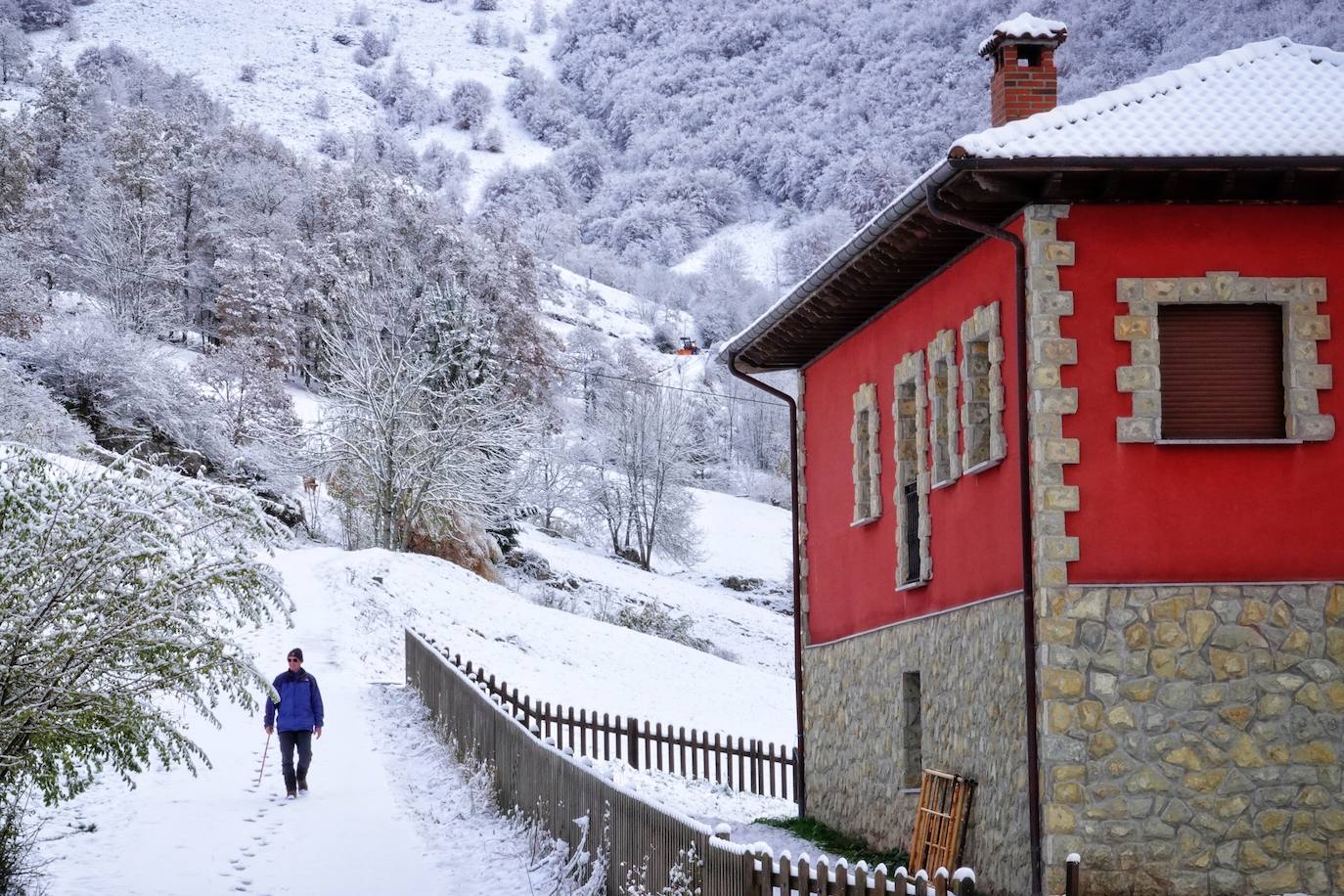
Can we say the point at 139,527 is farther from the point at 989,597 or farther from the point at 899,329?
the point at 899,329

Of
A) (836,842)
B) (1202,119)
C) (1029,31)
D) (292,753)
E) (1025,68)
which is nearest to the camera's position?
(1202,119)

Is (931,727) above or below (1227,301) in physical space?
below

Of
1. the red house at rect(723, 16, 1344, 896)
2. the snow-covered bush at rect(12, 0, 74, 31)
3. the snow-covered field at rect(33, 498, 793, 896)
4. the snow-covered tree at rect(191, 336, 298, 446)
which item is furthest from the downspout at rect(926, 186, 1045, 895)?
the snow-covered bush at rect(12, 0, 74, 31)

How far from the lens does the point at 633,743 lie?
21.8m

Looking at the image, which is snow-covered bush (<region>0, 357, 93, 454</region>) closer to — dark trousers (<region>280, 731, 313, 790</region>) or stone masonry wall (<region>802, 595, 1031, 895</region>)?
dark trousers (<region>280, 731, 313, 790</region>)

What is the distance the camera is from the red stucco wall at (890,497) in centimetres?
1302

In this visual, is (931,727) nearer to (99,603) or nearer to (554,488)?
(99,603)

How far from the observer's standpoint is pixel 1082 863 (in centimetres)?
1162

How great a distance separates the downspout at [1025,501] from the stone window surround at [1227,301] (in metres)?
0.78

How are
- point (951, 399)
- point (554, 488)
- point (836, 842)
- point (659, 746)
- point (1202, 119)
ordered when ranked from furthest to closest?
1. point (554, 488)
2. point (659, 746)
3. point (836, 842)
4. point (951, 399)
5. point (1202, 119)

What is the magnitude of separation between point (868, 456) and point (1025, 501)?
527 cm

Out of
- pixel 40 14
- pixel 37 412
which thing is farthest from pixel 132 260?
pixel 40 14

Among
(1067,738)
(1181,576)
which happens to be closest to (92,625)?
(1067,738)

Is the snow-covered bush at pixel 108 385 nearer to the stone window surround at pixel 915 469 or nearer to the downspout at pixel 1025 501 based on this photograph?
the stone window surround at pixel 915 469
